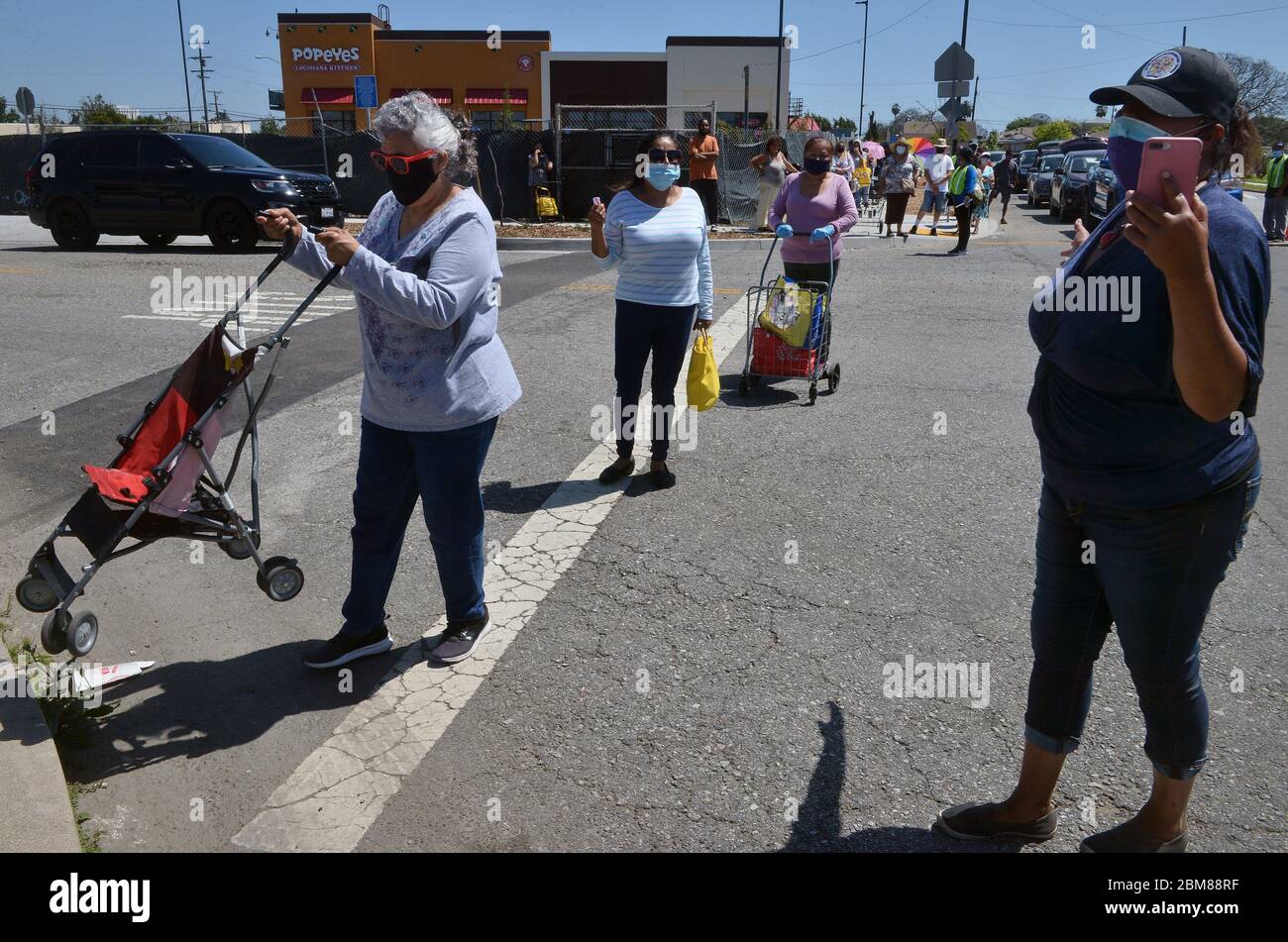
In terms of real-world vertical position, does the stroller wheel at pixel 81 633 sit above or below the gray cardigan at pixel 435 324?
below

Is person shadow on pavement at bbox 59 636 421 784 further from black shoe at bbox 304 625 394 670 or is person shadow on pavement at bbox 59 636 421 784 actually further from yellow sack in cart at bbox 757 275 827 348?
yellow sack in cart at bbox 757 275 827 348

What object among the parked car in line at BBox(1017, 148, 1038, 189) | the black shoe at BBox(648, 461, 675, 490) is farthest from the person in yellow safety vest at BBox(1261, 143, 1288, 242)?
the parked car in line at BBox(1017, 148, 1038, 189)

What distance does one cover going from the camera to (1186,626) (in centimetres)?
246

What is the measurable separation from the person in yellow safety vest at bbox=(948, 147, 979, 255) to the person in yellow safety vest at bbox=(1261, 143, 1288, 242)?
5.58 m

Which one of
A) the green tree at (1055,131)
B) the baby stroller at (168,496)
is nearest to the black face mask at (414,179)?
the baby stroller at (168,496)

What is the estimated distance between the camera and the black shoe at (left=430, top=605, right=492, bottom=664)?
13.0 feet

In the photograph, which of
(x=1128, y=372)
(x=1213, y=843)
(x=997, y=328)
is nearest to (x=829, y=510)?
(x=1213, y=843)

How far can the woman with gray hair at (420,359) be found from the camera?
346 cm

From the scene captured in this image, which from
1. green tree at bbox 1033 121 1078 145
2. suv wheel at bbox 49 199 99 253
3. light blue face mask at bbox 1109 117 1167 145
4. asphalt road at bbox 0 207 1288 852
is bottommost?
asphalt road at bbox 0 207 1288 852

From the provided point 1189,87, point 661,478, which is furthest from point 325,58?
point 1189,87

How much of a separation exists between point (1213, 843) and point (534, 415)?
5349mm

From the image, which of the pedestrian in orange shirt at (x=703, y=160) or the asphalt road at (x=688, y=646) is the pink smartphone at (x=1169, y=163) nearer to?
the asphalt road at (x=688, y=646)
